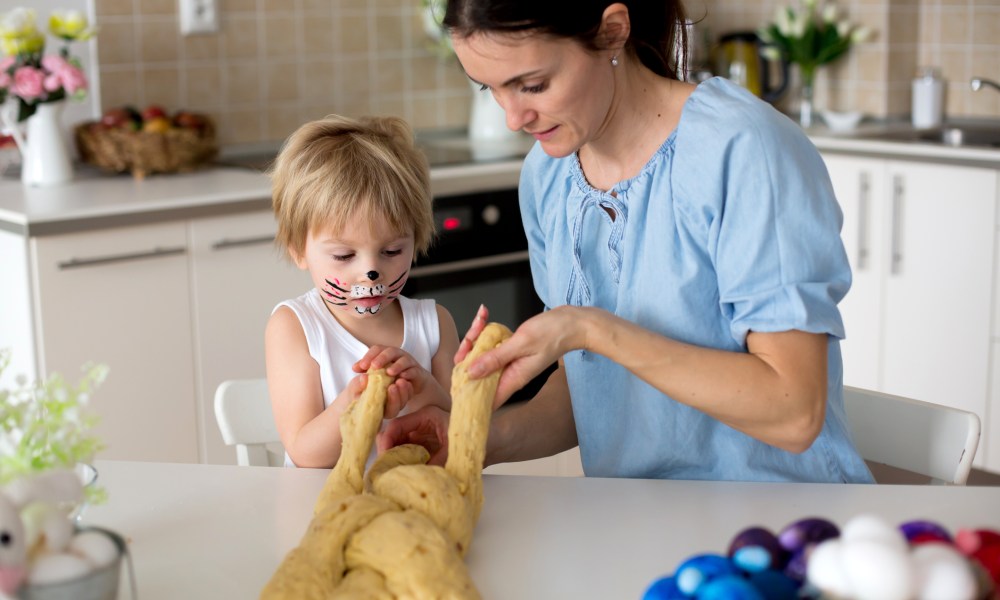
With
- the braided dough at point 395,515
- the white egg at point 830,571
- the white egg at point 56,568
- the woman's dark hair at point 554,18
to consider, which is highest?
the woman's dark hair at point 554,18

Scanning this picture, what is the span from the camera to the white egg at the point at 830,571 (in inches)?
25.8

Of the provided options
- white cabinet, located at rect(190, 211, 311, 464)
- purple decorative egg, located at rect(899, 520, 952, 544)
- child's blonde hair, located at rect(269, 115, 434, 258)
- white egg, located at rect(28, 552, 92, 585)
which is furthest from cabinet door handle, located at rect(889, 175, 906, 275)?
white egg, located at rect(28, 552, 92, 585)

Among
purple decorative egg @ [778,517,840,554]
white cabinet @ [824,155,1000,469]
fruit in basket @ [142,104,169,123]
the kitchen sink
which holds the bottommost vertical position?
white cabinet @ [824,155,1000,469]

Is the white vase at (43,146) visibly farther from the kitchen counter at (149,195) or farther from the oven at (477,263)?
the oven at (477,263)

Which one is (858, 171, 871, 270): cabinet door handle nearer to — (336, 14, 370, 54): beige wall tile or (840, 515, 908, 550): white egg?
(336, 14, 370, 54): beige wall tile

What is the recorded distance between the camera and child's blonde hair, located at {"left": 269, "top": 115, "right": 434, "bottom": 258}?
4.70 feet

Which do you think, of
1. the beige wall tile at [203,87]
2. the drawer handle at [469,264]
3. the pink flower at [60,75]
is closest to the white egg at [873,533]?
the drawer handle at [469,264]

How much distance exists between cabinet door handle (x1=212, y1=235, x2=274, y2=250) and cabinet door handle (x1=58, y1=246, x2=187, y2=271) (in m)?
0.07

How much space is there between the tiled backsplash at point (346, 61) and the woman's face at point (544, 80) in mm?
2023

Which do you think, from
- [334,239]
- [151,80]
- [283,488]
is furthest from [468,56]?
[151,80]

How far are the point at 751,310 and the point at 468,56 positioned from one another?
1.22ft

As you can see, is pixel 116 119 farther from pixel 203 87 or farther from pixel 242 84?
pixel 242 84

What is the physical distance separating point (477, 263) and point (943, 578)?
2.37 metres

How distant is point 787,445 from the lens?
1.17 meters
